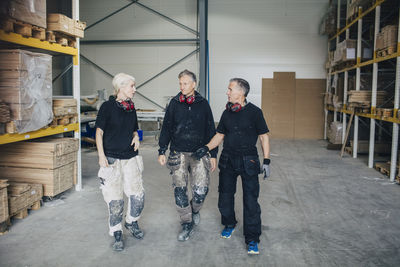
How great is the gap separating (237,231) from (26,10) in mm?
4284

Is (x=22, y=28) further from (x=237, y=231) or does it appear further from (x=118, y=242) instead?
(x=237, y=231)

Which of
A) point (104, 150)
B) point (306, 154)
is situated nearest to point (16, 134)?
point (104, 150)

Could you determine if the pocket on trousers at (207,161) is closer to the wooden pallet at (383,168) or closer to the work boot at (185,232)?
the work boot at (185,232)

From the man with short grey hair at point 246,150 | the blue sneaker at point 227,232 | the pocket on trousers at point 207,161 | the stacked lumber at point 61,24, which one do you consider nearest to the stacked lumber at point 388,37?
the man with short grey hair at point 246,150

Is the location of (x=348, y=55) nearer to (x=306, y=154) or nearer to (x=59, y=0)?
(x=306, y=154)

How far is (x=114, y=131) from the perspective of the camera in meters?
3.93

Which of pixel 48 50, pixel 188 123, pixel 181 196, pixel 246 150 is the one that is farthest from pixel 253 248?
pixel 48 50

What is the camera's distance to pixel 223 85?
1440 cm

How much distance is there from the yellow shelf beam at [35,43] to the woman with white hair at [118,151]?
1837 millimetres

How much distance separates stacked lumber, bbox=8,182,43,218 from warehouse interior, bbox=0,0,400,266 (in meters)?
0.03

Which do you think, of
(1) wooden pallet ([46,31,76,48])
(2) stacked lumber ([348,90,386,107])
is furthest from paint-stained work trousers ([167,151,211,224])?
(2) stacked lumber ([348,90,386,107])

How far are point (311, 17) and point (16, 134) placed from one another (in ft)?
40.8

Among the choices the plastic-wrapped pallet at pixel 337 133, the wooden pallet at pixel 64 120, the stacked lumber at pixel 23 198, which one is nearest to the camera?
the stacked lumber at pixel 23 198

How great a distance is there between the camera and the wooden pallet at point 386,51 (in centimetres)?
739
